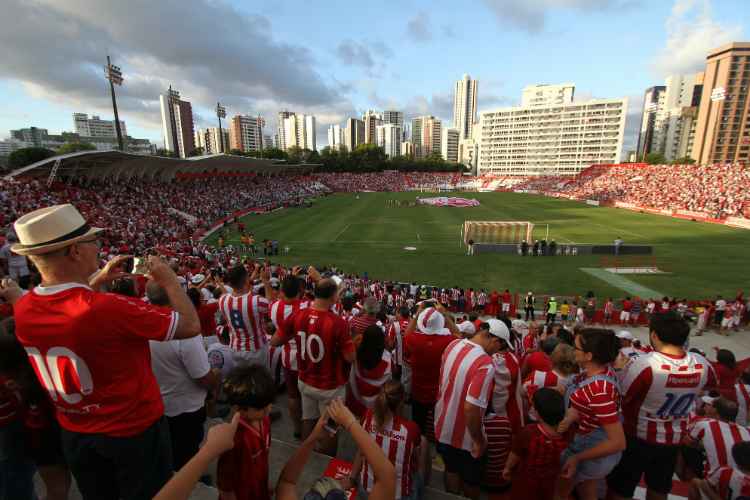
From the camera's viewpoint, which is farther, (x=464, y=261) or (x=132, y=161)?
(x=132, y=161)

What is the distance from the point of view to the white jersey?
312 centimetres

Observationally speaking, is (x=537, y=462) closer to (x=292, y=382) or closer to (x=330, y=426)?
(x=330, y=426)

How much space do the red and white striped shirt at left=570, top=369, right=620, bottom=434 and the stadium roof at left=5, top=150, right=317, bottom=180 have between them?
1345 inches

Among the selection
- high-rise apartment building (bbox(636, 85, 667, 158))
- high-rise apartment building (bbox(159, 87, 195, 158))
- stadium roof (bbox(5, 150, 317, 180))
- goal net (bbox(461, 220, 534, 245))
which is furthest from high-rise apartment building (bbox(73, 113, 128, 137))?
high-rise apartment building (bbox(636, 85, 667, 158))

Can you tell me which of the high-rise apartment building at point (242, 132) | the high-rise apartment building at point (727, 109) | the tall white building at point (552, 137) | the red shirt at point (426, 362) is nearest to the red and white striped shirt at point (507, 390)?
the red shirt at point (426, 362)

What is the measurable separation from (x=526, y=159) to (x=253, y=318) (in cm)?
14617

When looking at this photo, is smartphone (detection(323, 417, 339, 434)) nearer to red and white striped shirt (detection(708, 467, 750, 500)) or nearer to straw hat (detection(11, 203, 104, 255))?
straw hat (detection(11, 203, 104, 255))

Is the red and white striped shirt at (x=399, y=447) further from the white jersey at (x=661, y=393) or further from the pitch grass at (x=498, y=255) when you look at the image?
the pitch grass at (x=498, y=255)

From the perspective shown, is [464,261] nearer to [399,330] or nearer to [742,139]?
[399,330]

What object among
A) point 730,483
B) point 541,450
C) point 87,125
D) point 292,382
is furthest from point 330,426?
point 87,125

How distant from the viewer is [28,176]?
86.7 ft

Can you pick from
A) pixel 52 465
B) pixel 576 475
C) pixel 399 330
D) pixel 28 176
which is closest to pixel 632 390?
pixel 576 475

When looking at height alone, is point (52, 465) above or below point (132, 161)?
below

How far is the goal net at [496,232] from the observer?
28.8m
